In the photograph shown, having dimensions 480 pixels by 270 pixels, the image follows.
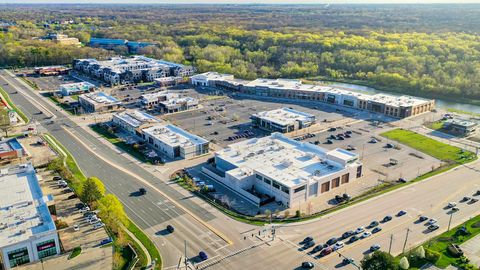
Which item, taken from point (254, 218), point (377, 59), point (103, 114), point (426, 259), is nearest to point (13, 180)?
Answer: point (254, 218)

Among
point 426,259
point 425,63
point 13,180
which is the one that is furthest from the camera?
point 425,63

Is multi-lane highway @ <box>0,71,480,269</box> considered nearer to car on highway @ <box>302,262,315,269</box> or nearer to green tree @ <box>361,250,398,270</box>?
car on highway @ <box>302,262,315,269</box>

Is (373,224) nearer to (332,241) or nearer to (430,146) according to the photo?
(332,241)

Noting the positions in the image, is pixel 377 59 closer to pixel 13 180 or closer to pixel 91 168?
pixel 91 168

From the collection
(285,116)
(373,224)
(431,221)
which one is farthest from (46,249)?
(285,116)

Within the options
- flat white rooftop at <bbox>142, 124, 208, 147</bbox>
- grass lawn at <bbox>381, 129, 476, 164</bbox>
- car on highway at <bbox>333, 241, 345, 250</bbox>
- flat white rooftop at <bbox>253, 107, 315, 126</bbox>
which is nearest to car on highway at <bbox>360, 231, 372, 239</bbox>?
car on highway at <bbox>333, 241, 345, 250</bbox>

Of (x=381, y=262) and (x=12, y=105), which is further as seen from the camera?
(x=12, y=105)
